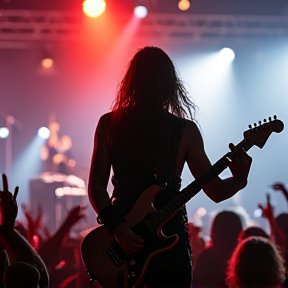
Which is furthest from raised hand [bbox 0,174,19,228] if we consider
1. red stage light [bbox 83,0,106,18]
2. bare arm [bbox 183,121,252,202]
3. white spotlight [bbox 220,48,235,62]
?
white spotlight [bbox 220,48,235,62]

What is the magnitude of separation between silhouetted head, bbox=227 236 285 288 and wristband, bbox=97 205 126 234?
3.10 ft

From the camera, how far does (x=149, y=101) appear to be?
2688 millimetres

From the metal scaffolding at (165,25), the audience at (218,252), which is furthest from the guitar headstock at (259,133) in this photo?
the metal scaffolding at (165,25)

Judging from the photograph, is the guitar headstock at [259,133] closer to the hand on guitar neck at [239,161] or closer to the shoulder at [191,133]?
the hand on guitar neck at [239,161]

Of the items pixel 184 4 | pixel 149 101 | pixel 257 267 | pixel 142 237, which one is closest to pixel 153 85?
pixel 149 101

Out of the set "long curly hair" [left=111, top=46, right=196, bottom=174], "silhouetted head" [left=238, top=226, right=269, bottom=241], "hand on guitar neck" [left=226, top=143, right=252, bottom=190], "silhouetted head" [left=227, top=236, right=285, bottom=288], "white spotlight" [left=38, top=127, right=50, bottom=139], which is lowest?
"silhouetted head" [left=227, top=236, right=285, bottom=288]

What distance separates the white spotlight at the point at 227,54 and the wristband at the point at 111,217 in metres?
11.6

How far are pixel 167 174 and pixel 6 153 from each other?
1416 centimetres

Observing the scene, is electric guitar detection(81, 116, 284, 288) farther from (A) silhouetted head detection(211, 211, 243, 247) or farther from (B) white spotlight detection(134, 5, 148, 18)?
(B) white spotlight detection(134, 5, 148, 18)

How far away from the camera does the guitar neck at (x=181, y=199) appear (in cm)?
246

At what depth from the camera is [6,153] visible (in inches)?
640

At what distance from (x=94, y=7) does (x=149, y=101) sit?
9112 mm

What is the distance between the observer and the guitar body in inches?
96.5

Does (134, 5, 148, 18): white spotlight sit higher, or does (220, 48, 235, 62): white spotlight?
(134, 5, 148, 18): white spotlight
